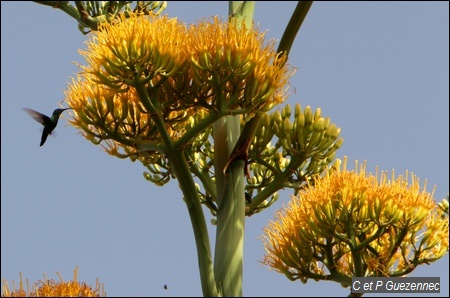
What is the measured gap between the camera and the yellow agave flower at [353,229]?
4.59m

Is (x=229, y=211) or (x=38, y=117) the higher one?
(x=38, y=117)

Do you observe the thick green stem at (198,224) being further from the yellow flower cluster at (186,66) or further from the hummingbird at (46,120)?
the hummingbird at (46,120)

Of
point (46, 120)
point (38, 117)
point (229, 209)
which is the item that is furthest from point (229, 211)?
point (38, 117)

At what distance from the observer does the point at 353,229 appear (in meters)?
4.62

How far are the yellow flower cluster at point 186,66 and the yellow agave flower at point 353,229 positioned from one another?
621 mm

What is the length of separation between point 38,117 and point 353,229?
5.89 feet

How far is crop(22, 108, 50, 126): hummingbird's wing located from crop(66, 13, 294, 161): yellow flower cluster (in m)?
0.80

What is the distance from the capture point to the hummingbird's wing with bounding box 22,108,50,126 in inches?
201

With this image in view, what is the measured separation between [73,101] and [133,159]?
22.6 inches

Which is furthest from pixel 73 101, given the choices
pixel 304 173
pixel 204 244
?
pixel 304 173

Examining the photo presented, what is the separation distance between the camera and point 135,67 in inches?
163

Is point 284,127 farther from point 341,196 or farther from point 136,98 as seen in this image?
point 136,98

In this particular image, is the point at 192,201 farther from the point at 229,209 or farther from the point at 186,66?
the point at 186,66

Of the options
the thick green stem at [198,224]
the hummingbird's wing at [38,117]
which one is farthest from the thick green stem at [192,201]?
the hummingbird's wing at [38,117]
